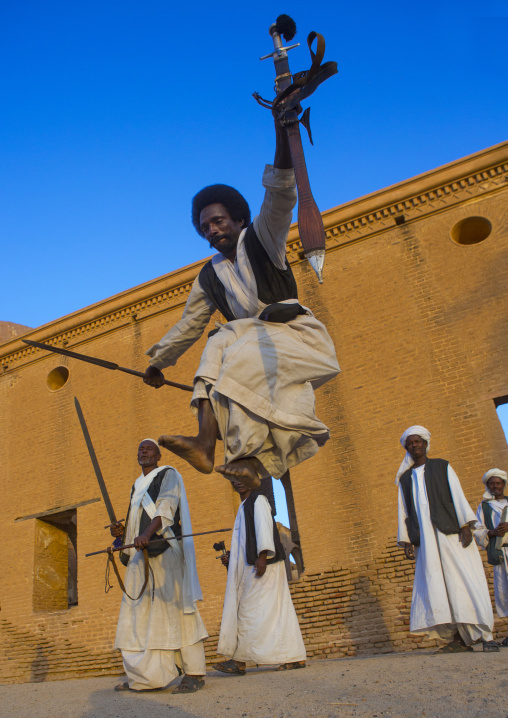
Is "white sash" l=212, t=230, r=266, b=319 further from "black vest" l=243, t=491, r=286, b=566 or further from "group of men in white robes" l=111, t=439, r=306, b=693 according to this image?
"black vest" l=243, t=491, r=286, b=566

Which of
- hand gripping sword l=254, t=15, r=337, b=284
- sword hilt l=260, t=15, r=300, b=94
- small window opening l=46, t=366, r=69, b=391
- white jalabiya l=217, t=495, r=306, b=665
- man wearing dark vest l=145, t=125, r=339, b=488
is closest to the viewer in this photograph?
hand gripping sword l=254, t=15, r=337, b=284

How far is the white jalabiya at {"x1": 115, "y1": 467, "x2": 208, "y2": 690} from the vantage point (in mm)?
5031

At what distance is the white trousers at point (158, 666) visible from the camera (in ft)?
16.3

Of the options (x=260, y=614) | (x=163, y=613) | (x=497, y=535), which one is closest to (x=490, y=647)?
(x=497, y=535)

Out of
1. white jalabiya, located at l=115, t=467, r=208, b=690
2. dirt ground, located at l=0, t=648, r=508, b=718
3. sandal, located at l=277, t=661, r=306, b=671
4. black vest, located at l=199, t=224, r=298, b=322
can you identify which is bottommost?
sandal, located at l=277, t=661, r=306, b=671

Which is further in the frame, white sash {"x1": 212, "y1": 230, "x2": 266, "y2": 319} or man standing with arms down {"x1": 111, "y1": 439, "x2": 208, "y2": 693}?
man standing with arms down {"x1": 111, "y1": 439, "x2": 208, "y2": 693}

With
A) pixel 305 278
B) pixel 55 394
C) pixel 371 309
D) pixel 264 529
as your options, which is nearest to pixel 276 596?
pixel 264 529

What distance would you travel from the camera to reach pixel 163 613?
5.24m

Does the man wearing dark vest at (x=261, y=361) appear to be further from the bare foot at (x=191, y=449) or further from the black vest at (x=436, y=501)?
the black vest at (x=436, y=501)

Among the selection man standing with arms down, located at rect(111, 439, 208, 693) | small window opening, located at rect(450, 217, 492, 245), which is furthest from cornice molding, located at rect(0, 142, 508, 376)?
man standing with arms down, located at rect(111, 439, 208, 693)

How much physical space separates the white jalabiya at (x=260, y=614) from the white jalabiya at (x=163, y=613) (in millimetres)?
473

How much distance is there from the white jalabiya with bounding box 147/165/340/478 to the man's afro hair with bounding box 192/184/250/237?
0.36m

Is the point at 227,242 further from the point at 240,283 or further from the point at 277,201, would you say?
the point at 277,201

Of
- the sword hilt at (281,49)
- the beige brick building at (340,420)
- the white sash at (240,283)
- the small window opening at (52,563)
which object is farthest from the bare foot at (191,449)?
the small window opening at (52,563)
